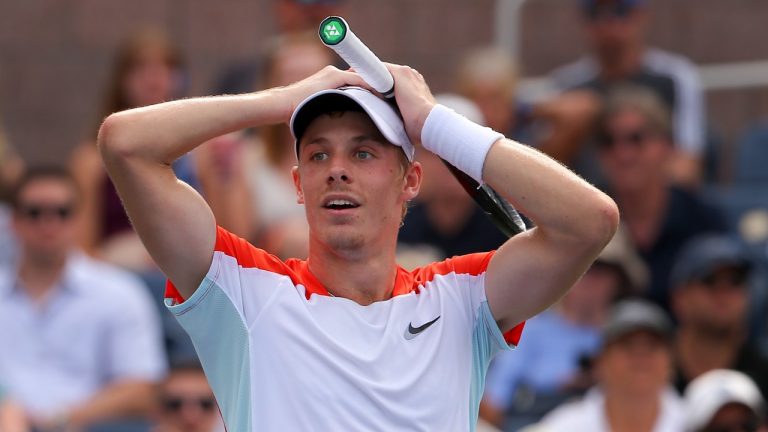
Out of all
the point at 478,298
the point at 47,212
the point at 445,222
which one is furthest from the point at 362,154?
the point at 445,222

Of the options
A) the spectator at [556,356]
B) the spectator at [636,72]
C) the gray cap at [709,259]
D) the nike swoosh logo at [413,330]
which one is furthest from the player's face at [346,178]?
the spectator at [636,72]

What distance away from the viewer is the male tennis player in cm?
366

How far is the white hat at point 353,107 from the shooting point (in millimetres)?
3705

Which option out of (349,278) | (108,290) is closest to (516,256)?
(349,278)

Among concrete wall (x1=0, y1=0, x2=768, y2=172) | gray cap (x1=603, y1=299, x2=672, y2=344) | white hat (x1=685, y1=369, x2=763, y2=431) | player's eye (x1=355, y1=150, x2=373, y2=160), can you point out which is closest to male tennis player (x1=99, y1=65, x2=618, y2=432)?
player's eye (x1=355, y1=150, x2=373, y2=160)

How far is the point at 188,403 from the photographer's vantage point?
6.32 meters

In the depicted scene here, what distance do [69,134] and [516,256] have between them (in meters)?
6.38

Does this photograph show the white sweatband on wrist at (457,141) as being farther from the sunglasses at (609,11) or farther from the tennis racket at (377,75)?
the sunglasses at (609,11)

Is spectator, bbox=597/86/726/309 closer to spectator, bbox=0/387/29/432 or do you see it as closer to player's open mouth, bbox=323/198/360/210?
spectator, bbox=0/387/29/432

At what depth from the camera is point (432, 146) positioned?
3783 millimetres

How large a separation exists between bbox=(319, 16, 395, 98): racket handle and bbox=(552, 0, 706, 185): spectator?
470cm

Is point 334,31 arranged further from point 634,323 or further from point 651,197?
point 651,197

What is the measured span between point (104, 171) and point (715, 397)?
3261 mm

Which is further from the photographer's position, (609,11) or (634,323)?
(609,11)
